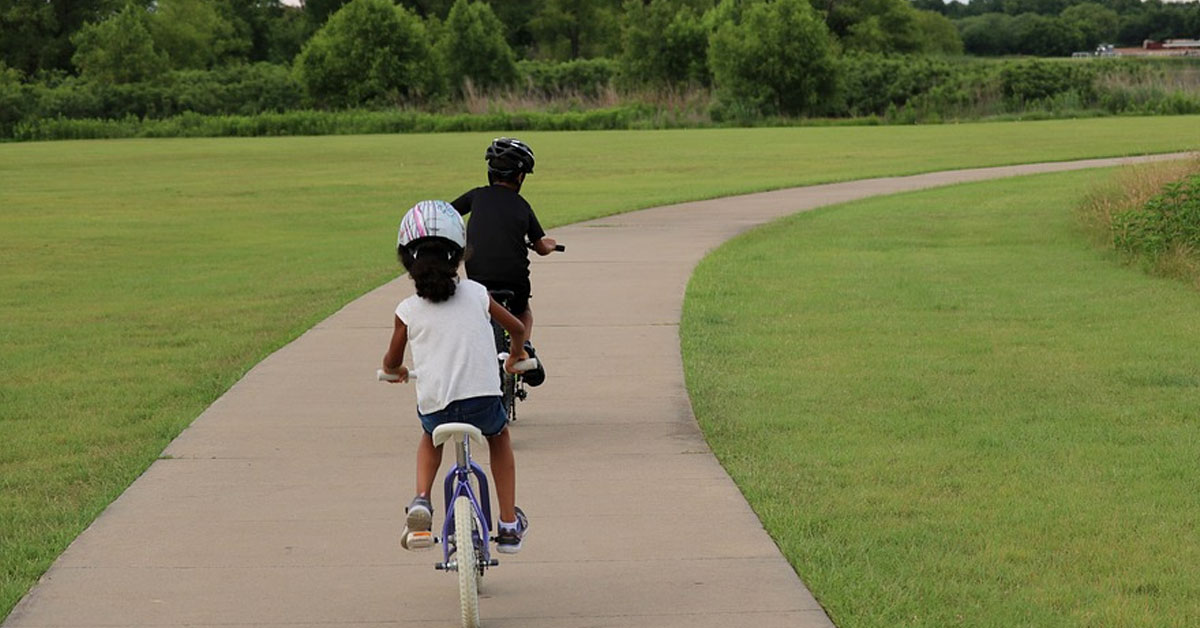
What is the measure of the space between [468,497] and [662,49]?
67.5 m

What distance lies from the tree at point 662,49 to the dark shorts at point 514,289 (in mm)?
63156

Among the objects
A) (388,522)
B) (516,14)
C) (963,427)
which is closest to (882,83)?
(516,14)

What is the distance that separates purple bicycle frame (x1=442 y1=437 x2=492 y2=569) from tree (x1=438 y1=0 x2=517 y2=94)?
62868mm

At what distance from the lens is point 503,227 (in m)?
8.54

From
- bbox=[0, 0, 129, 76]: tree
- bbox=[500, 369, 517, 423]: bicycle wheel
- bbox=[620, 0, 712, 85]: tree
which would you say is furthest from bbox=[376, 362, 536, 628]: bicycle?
bbox=[0, 0, 129, 76]: tree

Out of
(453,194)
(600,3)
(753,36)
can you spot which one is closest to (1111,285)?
(453,194)

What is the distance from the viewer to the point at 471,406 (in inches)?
228

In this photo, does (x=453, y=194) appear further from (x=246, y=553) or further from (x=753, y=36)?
(x=753, y=36)

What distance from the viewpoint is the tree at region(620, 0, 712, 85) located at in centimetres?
7125

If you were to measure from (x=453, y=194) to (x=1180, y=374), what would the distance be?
19053 millimetres

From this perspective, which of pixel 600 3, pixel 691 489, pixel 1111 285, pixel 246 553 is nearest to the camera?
pixel 246 553

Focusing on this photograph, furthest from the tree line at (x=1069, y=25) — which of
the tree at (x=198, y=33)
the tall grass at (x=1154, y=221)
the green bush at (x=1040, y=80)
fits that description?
the tall grass at (x=1154, y=221)

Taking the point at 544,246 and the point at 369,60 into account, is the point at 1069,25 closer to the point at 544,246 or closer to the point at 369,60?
the point at 369,60

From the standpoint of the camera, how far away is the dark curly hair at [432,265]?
575 cm
